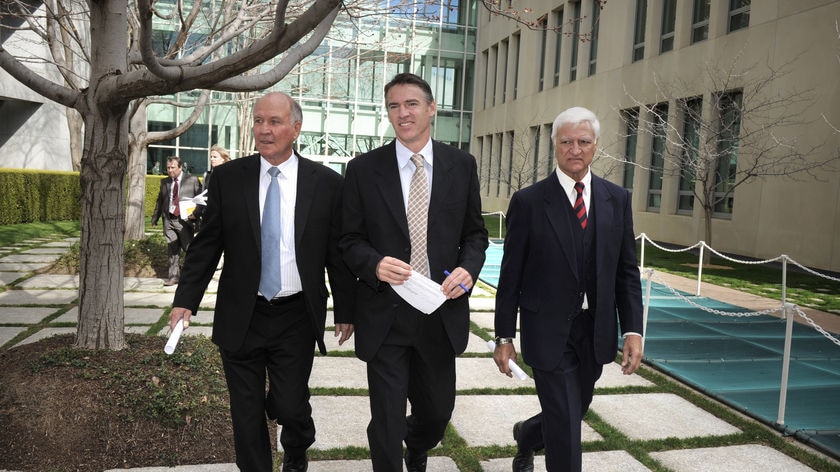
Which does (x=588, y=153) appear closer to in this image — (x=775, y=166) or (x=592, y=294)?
(x=592, y=294)

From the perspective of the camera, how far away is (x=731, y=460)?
4.20 m

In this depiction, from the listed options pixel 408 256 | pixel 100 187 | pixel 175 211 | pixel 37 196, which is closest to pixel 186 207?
pixel 175 211

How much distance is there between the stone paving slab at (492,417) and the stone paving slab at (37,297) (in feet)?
19.1

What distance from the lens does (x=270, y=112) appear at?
3291mm

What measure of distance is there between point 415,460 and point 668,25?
20.3 metres

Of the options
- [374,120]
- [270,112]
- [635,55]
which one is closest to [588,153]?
[270,112]

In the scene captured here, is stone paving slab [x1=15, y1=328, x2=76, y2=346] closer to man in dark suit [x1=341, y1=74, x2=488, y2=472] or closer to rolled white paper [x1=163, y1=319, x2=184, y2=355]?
rolled white paper [x1=163, y1=319, x2=184, y2=355]

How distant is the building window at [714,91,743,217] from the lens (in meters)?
16.9

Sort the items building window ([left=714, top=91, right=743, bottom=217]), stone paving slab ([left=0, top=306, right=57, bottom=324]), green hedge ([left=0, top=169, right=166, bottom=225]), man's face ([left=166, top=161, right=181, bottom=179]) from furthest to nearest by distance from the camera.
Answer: green hedge ([left=0, top=169, right=166, bottom=225]), building window ([left=714, top=91, right=743, bottom=217]), man's face ([left=166, top=161, right=181, bottom=179]), stone paving slab ([left=0, top=306, right=57, bottom=324])

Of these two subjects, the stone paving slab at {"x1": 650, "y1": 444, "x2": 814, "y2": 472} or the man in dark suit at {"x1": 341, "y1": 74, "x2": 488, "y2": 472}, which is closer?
the man in dark suit at {"x1": 341, "y1": 74, "x2": 488, "y2": 472}

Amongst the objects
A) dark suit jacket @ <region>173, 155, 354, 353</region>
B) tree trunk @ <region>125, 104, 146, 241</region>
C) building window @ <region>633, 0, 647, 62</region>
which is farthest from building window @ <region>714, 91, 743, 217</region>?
dark suit jacket @ <region>173, 155, 354, 353</region>

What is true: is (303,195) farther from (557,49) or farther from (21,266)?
(557,49)

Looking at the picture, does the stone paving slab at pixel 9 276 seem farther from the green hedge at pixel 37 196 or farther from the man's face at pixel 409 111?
the man's face at pixel 409 111

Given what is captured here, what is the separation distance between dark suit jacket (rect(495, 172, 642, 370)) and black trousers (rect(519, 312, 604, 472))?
0.07m
